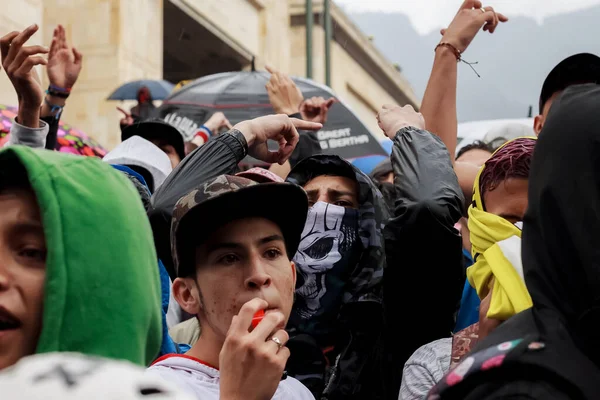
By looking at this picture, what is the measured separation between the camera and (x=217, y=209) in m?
2.68

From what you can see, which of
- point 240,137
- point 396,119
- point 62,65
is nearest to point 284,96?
point 62,65

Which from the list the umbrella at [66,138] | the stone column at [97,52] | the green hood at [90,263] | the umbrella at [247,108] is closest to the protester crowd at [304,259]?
the green hood at [90,263]

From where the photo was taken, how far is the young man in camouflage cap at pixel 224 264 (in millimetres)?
2580

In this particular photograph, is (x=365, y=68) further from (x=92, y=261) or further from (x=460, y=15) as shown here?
(x=92, y=261)

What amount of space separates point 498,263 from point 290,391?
75cm

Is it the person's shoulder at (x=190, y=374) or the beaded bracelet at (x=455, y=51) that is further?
the beaded bracelet at (x=455, y=51)

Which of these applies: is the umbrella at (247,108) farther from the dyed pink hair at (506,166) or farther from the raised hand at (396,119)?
the dyed pink hair at (506,166)

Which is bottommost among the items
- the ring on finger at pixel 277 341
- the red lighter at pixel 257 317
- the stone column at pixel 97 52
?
the ring on finger at pixel 277 341

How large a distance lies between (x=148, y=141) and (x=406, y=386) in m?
2.47

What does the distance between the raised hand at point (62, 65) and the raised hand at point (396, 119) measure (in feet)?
6.38

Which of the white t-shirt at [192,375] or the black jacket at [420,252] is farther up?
the black jacket at [420,252]

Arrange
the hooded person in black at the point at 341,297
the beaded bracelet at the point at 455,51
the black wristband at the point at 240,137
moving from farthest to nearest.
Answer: the beaded bracelet at the point at 455,51
the black wristband at the point at 240,137
the hooded person in black at the point at 341,297

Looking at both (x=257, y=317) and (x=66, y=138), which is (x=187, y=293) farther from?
(x=66, y=138)

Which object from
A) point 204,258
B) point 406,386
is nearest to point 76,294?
point 204,258
